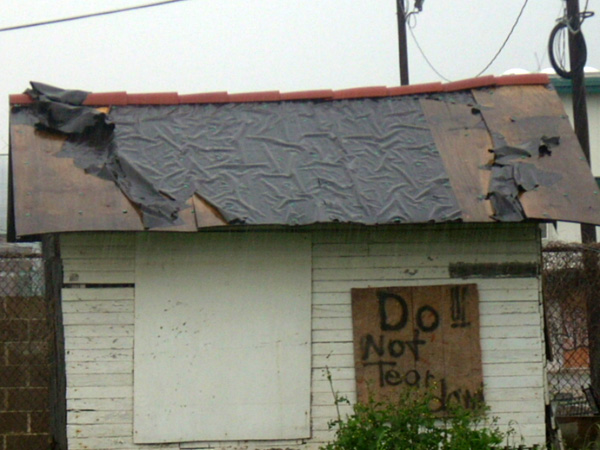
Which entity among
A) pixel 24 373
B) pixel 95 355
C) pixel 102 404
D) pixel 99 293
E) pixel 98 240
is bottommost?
pixel 102 404

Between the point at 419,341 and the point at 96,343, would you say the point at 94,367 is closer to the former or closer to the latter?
the point at 96,343

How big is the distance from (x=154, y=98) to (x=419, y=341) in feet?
10.4

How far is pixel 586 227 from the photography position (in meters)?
10.2

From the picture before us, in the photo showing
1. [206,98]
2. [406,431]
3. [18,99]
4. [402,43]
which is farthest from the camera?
[402,43]

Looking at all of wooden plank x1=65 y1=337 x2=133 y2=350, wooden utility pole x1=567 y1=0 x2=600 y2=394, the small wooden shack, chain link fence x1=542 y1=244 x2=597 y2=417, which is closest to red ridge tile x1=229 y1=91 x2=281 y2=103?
the small wooden shack

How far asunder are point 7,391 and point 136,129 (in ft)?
8.40

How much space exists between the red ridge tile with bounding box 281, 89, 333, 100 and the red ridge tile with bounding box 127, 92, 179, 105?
3.24ft

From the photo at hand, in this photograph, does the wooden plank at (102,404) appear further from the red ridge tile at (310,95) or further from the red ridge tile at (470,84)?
the red ridge tile at (470,84)

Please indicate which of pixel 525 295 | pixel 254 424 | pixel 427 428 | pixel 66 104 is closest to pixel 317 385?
pixel 254 424

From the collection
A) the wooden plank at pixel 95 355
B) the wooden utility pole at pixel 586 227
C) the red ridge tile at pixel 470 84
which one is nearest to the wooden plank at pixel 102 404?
the wooden plank at pixel 95 355

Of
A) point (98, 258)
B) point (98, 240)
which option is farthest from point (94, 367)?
point (98, 240)

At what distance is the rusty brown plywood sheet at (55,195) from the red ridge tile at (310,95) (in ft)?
6.38

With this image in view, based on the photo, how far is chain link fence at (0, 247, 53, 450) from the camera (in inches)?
285

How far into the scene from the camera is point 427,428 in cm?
609
